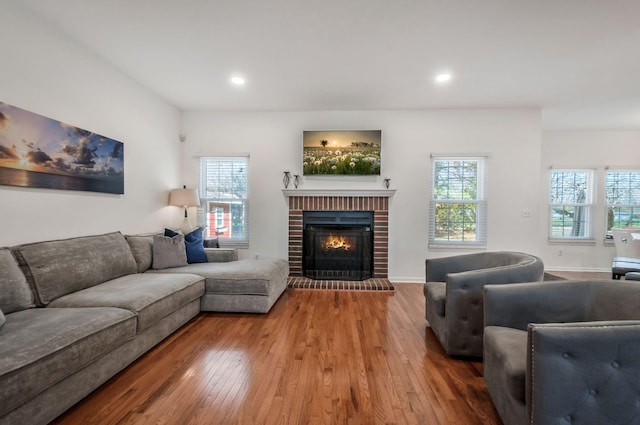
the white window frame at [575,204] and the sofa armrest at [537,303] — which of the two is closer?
the sofa armrest at [537,303]

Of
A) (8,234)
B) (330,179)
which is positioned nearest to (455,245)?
(330,179)

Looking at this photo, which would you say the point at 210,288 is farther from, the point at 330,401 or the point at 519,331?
the point at 519,331

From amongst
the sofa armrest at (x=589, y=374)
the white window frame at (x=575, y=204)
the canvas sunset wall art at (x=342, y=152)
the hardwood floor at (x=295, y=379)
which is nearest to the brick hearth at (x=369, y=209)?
the canvas sunset wall art at (x=342, y=152)

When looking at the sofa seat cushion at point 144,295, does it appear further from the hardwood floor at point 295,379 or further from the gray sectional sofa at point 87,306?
the hardwood floor at point 295,379

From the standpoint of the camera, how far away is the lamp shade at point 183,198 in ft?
13.4

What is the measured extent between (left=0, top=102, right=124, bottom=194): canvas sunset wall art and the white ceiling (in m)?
0.91

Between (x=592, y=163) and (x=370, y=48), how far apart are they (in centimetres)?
→ 536

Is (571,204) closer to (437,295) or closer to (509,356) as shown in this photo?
(437,295)

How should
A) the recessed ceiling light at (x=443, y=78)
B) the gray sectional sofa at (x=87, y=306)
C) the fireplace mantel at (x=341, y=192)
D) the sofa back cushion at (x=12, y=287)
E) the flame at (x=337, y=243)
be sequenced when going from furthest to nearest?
the flame at (x=337, y=243) → the fireplace mantel at (x=341, y=192) → the recessed ceiling light at (x=443, y=78) → the sofa back cushion at (x=12, y=287) → the gray sectional sofa at (x=87, y=306)

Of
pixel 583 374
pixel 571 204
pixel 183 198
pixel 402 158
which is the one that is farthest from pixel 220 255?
pixel 571 204

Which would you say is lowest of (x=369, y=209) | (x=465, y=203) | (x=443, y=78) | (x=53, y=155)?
(x=369, y=209)

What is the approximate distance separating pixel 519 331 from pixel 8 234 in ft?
12.2

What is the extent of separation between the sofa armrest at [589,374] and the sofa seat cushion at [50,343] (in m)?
2.31

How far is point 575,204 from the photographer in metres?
5.29
